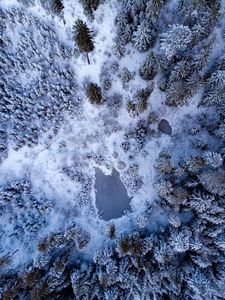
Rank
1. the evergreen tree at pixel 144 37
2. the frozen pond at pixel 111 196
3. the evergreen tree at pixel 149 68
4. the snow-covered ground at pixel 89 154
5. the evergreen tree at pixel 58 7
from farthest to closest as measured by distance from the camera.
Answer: the frozen pond at pixel 111 196
the snow-covered ground at pixel 89 154
the evergreen tree at pixel 58 7
the evergreen tree at pixel 149 68
the evergreen tree at pixel 144 37

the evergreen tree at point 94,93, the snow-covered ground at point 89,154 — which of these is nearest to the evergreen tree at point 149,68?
the snow-covered ground at point 89,154

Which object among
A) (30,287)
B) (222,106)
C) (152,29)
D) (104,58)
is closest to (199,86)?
(222,106)

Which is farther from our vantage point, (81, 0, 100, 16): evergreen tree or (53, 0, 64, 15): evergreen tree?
(81, 0, 100, 16): evergreen tree

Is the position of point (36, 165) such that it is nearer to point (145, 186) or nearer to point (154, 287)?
point (145, 186)

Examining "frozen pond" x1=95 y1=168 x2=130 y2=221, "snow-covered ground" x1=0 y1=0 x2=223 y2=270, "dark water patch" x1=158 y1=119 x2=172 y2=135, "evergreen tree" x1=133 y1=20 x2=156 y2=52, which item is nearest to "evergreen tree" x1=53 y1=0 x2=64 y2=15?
"snow-covered ground" x1=0 y1=0 x2=223 y2=270

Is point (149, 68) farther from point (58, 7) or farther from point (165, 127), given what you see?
point (58, 7)

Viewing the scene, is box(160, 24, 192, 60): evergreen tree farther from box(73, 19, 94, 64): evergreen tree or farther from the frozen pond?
→ the frozen pond

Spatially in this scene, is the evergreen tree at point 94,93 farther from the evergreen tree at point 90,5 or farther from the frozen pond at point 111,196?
the frozen pond at point 111,196
